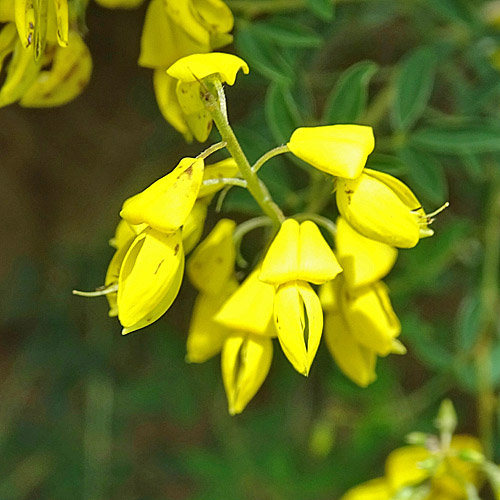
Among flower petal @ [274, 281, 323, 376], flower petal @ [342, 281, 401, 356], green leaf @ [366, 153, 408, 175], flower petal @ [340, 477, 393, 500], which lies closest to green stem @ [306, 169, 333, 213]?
green leaf @ [366, 153, 408, 175]

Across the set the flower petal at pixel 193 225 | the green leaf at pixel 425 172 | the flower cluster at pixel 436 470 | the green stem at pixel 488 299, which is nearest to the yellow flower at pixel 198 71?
the flower petal at pixel 193 225

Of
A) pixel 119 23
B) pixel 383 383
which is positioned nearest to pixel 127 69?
pixel 119 23

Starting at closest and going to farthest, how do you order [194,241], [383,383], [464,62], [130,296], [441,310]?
[130,296]
[194,241]
[464,62]
[383,383]
[441,310]

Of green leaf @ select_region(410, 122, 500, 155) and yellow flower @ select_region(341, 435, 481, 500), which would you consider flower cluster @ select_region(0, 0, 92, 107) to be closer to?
green leaf @ select_region(410, 122, 500, 155)

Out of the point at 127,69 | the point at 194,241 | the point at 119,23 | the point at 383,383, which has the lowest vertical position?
the point at 383,383

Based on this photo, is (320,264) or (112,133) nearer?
(320,264)

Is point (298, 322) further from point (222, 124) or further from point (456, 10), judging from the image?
point (456, 10)

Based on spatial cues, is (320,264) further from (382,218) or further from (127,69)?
(127,69)
